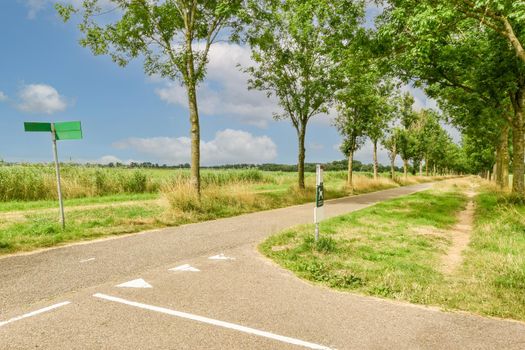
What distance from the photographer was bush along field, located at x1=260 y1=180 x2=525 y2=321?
576cm

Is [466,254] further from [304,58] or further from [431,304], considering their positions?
[304,58]

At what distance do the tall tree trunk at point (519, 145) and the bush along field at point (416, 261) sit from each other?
6.04 meters

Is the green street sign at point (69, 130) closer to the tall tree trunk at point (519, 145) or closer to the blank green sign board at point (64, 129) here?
the blank green sign board at point (64, 129)

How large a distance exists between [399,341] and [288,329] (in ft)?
4.28

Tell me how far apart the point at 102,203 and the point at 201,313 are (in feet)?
52.8

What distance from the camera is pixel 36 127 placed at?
10.1 meters

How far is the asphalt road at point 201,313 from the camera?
4152mm

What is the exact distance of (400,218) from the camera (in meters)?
14.4

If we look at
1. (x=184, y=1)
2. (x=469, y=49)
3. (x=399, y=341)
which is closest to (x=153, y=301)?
(x=399, y=341)

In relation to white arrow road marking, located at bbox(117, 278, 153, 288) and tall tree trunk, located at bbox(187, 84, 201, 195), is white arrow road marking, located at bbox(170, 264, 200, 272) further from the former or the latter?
tall tree trunk, located at bbox(187, 84, 201, 195)

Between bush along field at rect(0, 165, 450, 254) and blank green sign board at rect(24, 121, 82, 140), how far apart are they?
105 inches

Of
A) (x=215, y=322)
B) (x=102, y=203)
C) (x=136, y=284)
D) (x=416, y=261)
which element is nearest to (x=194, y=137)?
(x=102, y=203)

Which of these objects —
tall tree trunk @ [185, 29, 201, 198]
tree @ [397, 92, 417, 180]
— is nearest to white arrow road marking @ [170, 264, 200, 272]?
tall tree trunk @ [185, 29, 201, 198]

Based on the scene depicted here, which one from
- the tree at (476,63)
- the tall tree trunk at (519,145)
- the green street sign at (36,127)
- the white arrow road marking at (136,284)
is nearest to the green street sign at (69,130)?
the green street sign at (36,127)
